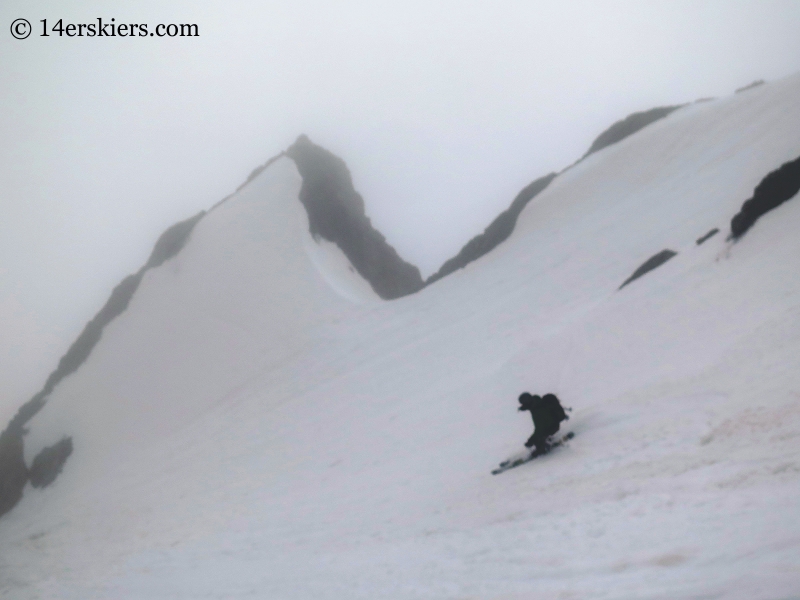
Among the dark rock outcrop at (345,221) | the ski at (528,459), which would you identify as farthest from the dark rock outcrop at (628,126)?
the ski at (528,459)

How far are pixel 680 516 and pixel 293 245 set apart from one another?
33.8 meters

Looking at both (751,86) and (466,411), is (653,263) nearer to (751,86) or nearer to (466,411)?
(466,411)

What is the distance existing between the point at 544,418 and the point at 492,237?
23.9m

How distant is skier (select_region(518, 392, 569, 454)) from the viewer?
1112cm

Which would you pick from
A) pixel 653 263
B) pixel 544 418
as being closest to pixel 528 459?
pixel 544 418

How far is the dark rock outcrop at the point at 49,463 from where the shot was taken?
30.8m

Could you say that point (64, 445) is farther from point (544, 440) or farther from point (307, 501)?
point (544, 440)

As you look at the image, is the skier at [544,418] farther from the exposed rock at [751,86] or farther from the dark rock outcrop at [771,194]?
the exposed rock at [751,86]

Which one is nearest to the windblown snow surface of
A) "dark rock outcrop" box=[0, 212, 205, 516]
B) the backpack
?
the backpack

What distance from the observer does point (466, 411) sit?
17031mm

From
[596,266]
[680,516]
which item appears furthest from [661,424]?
[596,266]

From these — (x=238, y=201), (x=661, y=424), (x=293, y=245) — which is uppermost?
(x=238, y=201)

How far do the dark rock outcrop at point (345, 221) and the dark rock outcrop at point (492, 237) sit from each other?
6447 mm

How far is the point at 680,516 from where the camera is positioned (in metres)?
6.37
